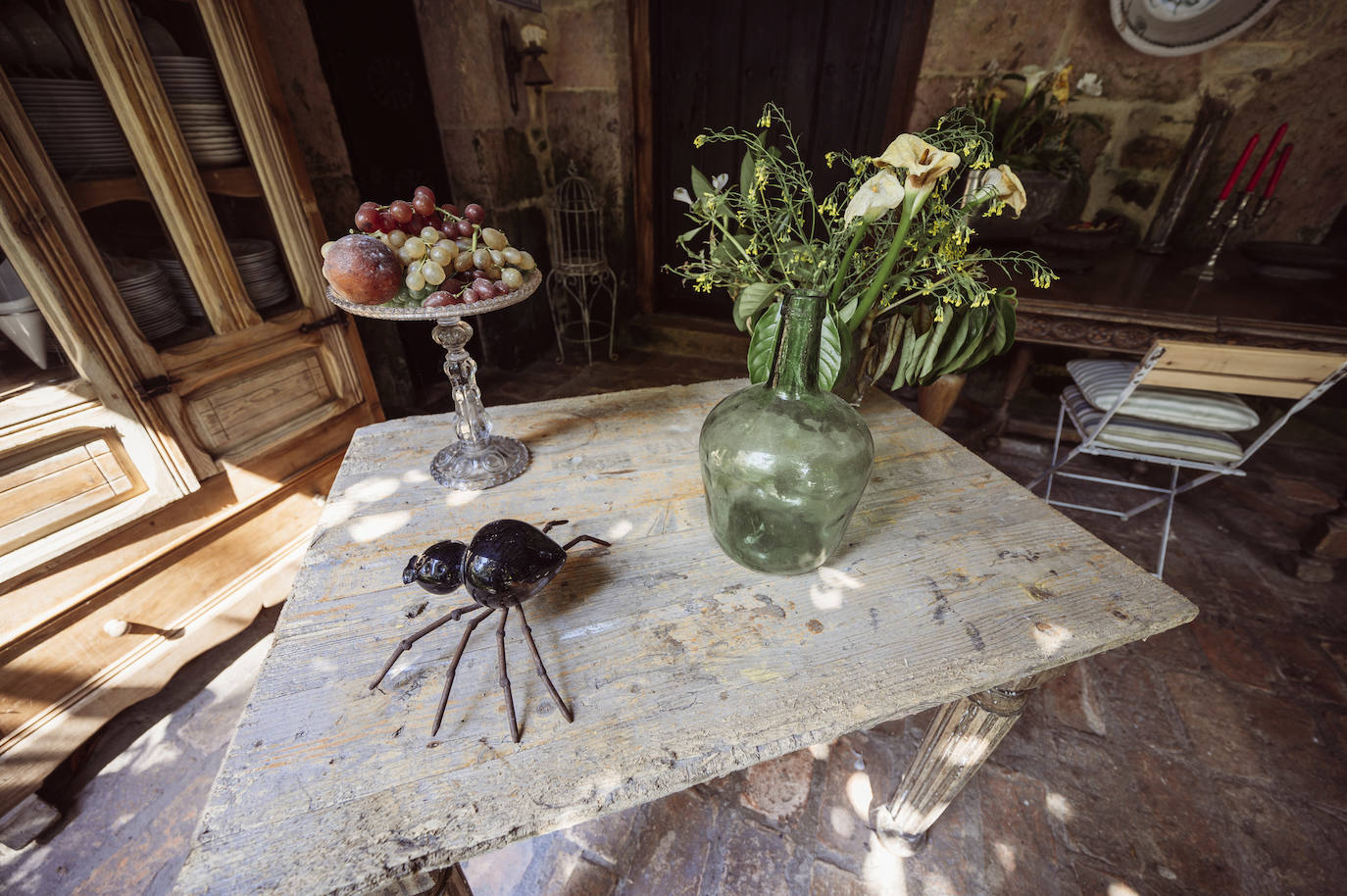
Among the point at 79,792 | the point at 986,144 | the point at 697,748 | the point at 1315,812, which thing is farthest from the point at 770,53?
the point at 79,792

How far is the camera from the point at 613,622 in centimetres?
86

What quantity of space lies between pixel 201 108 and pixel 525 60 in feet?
7.37

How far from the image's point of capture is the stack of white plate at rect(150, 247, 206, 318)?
1.47 metres

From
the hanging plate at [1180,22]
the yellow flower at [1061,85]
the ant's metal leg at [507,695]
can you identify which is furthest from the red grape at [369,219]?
the hanging plate at [1180,22]

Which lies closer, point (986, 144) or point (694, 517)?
point (986, 144)

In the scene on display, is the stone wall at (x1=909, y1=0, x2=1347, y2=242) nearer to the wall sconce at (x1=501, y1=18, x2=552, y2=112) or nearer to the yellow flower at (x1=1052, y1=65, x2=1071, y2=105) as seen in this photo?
the yellow flower at (x1=1052, y1=65, x2=1071, y2=105)

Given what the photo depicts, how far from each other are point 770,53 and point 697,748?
150 inches

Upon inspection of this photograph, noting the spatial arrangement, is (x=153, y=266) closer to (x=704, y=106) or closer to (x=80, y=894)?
(x=80, y=894)

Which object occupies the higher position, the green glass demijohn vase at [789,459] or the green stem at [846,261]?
the green stem at [846,261]

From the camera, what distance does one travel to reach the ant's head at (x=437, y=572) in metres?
0.77

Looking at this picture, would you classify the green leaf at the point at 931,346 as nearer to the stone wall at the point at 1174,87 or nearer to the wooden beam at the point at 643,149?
the stone wall at the point at 1174,87

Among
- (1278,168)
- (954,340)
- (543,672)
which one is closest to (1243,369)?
(1278,168)

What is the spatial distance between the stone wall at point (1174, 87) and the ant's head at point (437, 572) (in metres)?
3.25

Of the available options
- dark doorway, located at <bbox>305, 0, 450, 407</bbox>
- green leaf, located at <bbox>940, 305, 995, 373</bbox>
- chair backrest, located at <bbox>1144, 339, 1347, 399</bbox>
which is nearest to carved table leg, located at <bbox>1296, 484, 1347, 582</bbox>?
chair backrest, located at <bbox>1144, 339, 1347, 399</bbox>
